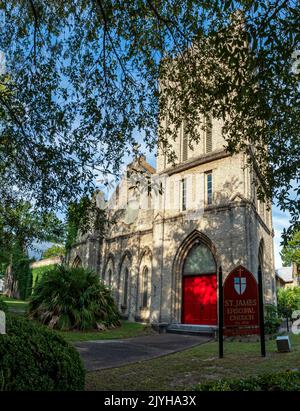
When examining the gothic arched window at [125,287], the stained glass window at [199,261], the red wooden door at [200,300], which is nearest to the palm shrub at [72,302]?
the red wooden door at [200,300]

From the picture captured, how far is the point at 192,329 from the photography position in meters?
17.8

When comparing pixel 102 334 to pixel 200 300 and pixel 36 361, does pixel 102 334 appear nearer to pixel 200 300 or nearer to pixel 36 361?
pixel 200 300

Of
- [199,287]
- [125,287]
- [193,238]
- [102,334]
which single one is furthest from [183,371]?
[125,287]

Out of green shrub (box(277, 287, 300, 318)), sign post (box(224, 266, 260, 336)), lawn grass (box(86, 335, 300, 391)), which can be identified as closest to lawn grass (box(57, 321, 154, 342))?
lawn grass (box(86, 335, 300, 391))

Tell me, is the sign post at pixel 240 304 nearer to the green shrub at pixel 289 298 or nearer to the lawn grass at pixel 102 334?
the lawn grass at pixel 102 334

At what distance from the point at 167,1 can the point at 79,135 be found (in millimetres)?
3733

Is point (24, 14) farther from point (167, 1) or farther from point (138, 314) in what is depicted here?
point (138, 314)

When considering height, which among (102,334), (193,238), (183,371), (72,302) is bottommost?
(102,334)

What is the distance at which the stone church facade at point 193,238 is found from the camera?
18172 mm

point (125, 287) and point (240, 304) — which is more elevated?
point (125, 287)

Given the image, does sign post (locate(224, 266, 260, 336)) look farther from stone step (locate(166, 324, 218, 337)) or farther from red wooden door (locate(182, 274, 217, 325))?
red wooden door (locate(182, 274, 217, 325))

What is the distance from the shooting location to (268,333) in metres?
15.7

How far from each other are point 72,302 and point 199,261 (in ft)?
24.6

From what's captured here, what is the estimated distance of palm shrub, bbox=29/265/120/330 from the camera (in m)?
16.6
